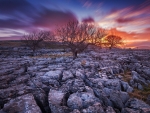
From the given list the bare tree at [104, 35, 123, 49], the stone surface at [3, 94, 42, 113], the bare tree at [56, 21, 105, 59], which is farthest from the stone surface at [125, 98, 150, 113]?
the bare tree at [104, 35, 123, 49]

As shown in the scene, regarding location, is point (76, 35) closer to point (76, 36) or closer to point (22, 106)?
point (76, 36)

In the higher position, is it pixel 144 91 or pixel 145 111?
pixel 145 111

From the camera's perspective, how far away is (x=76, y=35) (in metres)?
40.2

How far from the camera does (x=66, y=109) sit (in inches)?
348

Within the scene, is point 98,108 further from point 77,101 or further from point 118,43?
point 118,43

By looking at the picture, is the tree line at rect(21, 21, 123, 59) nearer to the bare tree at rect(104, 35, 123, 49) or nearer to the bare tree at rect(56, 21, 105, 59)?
the bare tree at rect(56, 21, 105, 59)


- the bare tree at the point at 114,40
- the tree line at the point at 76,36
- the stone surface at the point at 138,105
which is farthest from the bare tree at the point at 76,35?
the bare tree at the point at 114,40

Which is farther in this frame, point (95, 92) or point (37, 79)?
point (37, 79)

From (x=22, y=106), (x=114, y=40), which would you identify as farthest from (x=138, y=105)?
A: (x=114, y=40)

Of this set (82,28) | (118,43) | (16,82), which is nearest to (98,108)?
(16,82)

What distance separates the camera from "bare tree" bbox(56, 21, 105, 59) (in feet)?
129

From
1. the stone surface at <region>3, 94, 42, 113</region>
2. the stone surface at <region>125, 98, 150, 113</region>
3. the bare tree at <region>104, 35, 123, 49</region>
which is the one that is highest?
the bare tree at <region>104, 35, 123, 49</region>

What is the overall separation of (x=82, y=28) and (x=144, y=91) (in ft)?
101

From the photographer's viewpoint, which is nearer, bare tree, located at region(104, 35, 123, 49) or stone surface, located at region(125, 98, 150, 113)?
stone surface, located at region(125, 98, 150, 113)
